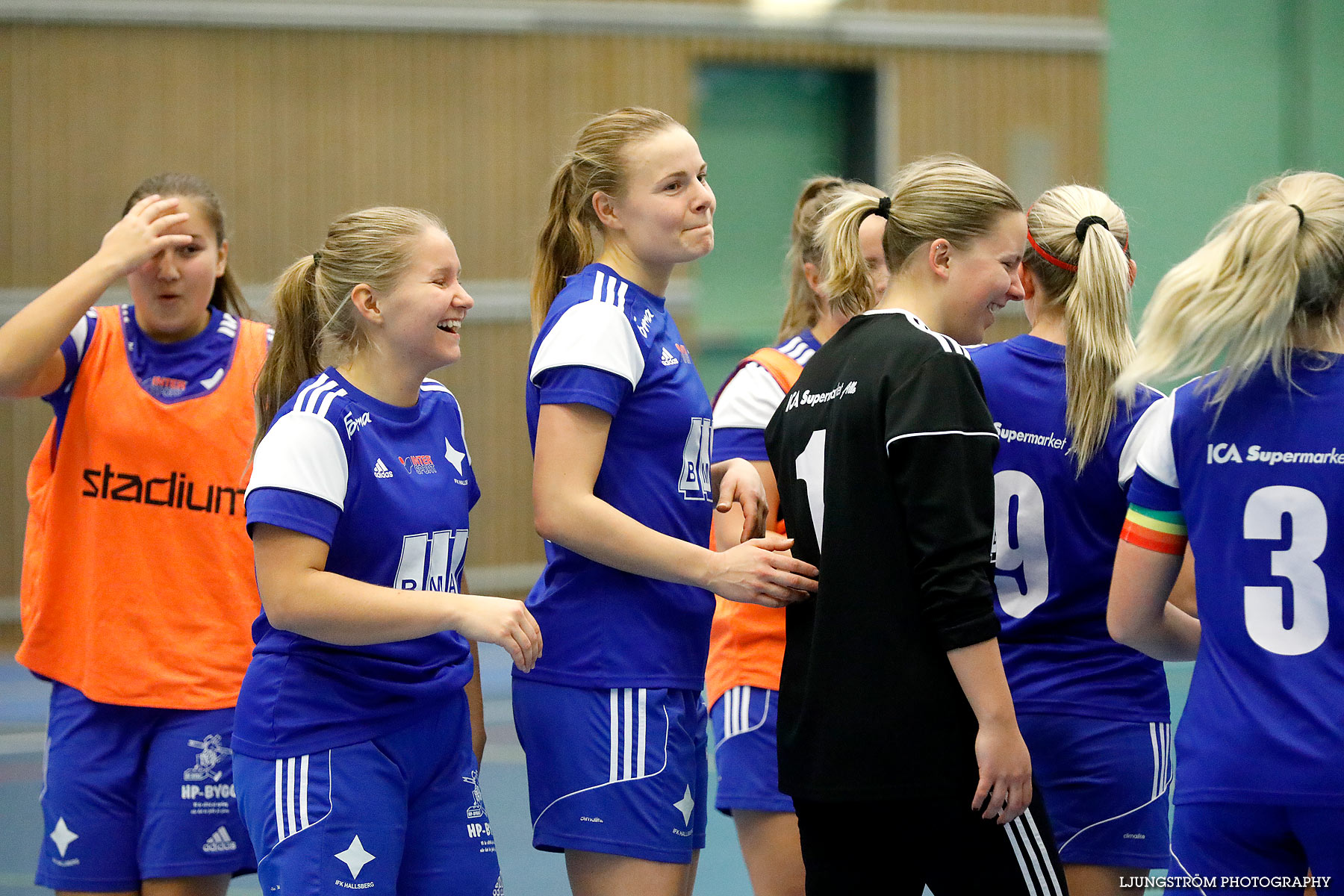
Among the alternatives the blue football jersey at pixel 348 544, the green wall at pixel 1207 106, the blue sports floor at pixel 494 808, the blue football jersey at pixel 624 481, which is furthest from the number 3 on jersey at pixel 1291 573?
the green wall at pixel 1207 106

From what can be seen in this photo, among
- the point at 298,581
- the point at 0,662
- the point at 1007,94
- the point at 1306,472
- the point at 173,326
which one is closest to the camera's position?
the point at 1306,472

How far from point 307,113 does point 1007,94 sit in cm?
507

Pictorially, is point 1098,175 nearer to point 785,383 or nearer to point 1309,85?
point 1309,85

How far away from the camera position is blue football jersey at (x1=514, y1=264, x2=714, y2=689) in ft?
7.47

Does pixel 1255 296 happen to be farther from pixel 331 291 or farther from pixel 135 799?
pixel 135 799

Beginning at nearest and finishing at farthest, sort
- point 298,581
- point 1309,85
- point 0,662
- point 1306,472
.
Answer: point 1306,472, point 298,581, point 0,662, point 1309,85

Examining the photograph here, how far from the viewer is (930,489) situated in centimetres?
188

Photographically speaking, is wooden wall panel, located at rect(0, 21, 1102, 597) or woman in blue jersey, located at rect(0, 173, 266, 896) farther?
wooden wall panel, located at rect(0, 21, 1102, 597)

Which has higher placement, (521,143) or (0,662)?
(521,143)

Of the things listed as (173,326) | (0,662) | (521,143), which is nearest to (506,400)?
(521,143)

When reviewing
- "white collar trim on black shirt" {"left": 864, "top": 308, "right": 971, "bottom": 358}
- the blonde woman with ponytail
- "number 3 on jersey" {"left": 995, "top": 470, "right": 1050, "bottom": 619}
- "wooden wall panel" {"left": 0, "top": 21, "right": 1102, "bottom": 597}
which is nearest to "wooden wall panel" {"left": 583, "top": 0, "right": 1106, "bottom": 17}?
"wooden wall panel" {"left": 0, "top": 21, "right": 1102, "bottom": 597}

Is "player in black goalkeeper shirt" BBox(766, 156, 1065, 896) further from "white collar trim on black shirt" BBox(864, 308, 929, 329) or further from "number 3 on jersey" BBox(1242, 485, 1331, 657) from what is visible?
"number 3 on jersey" BBox(1242, 485, 1331, 657)

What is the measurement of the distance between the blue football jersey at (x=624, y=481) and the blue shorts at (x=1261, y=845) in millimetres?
892

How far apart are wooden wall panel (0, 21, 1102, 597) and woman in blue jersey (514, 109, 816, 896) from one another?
6.27m
